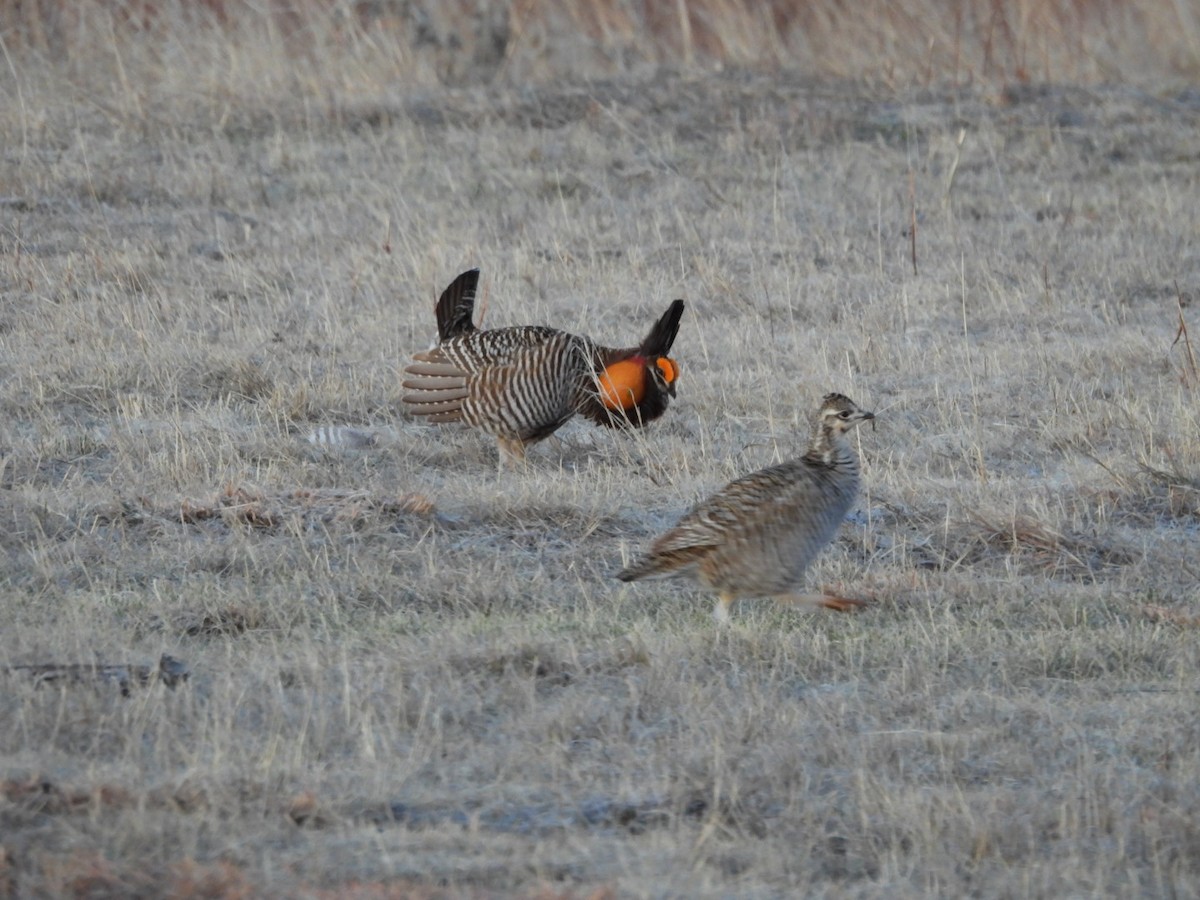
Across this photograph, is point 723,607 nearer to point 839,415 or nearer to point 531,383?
point 839,415

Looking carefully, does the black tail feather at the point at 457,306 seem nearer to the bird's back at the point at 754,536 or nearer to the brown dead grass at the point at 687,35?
the bird's back at the point at 754,536

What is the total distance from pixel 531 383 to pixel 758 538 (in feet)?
7.42

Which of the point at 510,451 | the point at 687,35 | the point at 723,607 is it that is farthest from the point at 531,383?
the point at 687,35

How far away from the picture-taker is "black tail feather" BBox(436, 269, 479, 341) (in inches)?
312

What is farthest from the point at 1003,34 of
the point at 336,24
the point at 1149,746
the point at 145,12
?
the point at 1149,746

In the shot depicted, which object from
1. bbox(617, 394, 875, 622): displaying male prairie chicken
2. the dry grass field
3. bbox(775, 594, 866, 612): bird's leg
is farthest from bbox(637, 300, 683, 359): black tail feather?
bbox(775, 594, 866, 612): bird's leg

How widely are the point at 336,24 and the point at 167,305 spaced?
21.7 ft

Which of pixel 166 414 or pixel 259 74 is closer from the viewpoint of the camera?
pixel 166 414

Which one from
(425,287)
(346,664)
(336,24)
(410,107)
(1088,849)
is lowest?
(1088,849)

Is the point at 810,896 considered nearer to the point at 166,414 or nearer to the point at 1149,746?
the point at 1149,746

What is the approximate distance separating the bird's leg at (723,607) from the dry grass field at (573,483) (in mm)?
42

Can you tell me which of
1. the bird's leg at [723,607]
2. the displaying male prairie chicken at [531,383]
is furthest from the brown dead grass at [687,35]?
the bird's leg at [723,607]

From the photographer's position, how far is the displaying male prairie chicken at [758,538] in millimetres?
5062

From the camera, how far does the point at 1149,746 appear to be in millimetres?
4164
